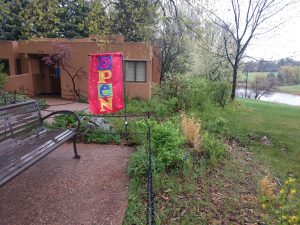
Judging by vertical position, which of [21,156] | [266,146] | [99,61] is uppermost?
[99,61]

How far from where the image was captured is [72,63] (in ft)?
43.2

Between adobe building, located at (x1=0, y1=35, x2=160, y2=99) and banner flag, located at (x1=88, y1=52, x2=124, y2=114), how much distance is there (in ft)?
19.4

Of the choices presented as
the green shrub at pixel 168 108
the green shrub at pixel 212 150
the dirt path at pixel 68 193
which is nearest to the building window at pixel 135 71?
the green shrub at pixel 168 108

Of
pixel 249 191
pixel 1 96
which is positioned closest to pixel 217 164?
pixel 249 191

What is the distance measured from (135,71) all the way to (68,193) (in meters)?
10.2

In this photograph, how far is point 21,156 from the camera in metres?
3.21

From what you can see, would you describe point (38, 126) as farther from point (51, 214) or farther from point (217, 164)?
point (217, 164)

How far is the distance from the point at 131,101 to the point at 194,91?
12.9ft

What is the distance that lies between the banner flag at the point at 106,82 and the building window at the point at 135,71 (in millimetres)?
6825

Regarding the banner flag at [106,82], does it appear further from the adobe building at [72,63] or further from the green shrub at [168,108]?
the adobe building at [72,63]

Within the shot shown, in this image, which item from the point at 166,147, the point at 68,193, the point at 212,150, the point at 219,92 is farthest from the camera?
the point at 219,92

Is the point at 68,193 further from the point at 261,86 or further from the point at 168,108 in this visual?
the point at 261,86

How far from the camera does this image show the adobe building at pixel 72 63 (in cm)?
1259

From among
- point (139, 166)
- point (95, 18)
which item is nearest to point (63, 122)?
point (95, 18)
